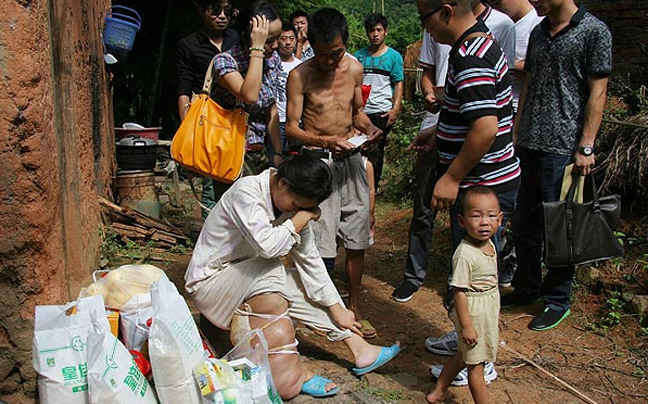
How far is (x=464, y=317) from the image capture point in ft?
8.96

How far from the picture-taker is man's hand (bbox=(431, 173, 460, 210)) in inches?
114

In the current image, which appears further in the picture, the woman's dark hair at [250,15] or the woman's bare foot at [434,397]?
the woman's dark hair at [250,15]

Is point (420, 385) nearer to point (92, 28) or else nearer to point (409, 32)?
point (92, 28)

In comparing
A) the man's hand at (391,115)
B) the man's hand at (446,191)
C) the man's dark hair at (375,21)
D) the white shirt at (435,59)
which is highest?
the man's dark hair at (375,21)

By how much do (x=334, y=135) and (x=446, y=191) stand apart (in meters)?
1.11

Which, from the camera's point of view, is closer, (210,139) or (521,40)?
(210,139)

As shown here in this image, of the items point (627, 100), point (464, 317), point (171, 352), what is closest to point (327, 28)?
point (464, 317)

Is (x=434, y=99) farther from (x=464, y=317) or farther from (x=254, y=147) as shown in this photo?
(x=464, y=317)

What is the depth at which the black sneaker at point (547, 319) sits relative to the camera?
155 inches

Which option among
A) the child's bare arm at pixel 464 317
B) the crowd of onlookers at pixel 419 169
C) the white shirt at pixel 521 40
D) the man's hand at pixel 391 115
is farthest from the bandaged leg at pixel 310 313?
the man's hand at pixel 391 115

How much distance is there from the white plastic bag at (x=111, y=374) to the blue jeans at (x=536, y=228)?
8.74 feet

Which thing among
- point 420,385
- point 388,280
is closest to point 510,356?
point 420,385

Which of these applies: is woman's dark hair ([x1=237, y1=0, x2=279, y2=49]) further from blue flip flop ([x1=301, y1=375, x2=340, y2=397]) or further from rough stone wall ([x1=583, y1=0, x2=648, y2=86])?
rough stone wall ([x1=583, y1=0, x2=648, y2=86])

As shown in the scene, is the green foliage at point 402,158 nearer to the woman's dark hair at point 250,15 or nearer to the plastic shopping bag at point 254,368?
the woman's dark hair at point 250,15
